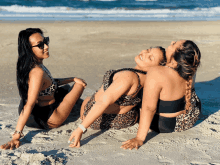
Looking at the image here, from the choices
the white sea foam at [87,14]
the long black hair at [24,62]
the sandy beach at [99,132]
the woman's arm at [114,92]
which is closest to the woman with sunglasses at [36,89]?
the long black hair at [24,62]

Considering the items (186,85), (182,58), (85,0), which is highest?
(85,0)

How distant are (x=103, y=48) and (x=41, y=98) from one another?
17.0ft

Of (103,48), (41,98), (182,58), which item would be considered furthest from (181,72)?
(103,48)

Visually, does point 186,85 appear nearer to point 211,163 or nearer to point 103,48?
point 211,163

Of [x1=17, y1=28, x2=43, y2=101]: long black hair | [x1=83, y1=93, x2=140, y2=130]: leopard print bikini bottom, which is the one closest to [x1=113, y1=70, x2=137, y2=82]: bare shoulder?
[x1=83, y1=93, x2=140, y2=130]: leopard print bikini bottom

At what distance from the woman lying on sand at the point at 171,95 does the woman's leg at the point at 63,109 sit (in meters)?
0.94

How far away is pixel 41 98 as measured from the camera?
10.7ft

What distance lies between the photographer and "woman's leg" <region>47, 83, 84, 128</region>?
336cm

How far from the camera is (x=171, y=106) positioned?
305 centimetres

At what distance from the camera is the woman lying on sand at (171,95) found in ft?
8.98

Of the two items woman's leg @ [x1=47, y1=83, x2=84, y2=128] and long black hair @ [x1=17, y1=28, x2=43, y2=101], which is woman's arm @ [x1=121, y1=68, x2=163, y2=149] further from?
long black hair @ [x1=17, y1=28, x2=43, y2=101]

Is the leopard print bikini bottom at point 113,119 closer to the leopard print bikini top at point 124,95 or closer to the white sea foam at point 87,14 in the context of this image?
the leopard print bikini top at point 124,95

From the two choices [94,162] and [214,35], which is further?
[214,35]

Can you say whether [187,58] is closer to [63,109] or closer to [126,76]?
[126,76]
